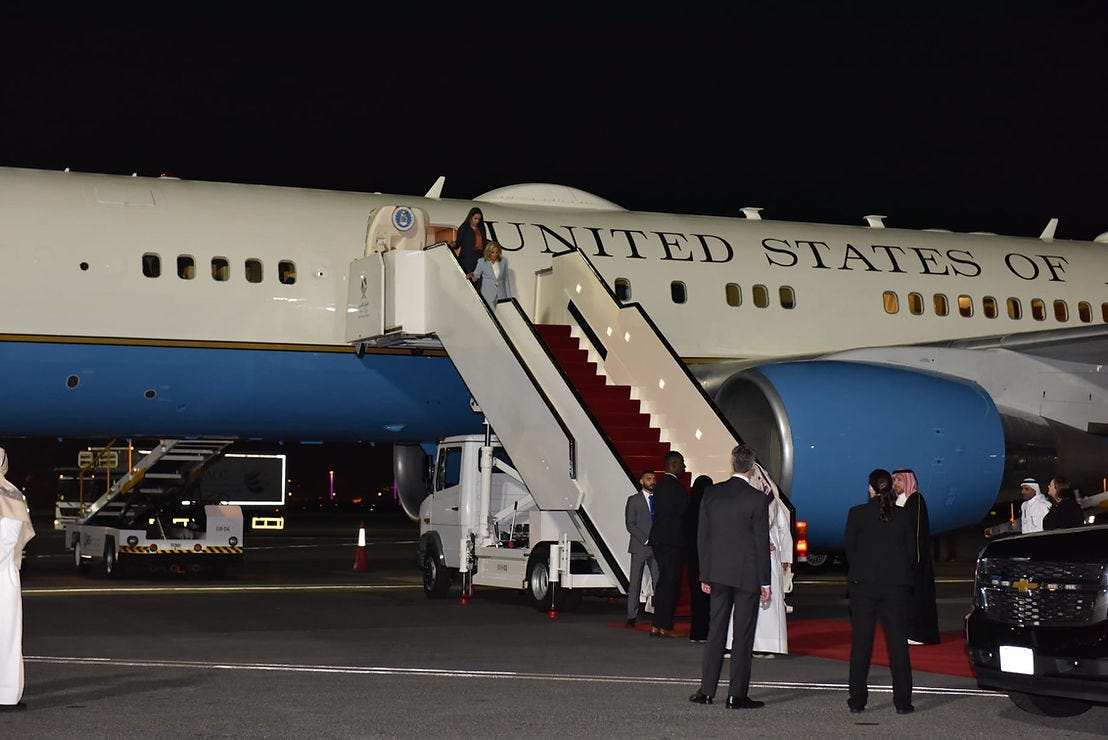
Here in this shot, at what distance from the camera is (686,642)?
40.7 feet

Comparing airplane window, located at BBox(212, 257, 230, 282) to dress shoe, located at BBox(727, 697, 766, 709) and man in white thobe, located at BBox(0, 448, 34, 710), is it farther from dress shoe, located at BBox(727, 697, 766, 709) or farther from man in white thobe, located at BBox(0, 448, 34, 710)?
dress shoe, located at BBox(727, 697, 766, 709)

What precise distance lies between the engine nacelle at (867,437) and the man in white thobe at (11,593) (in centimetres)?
795

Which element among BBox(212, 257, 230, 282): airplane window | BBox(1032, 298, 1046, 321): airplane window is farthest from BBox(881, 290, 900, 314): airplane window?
BBox(212, 257, 230, 282): airplane window

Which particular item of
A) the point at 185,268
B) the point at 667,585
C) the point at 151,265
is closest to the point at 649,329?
the point at 667,585

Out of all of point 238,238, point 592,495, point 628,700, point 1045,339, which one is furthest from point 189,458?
point 628,700

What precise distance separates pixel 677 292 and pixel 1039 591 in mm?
10491

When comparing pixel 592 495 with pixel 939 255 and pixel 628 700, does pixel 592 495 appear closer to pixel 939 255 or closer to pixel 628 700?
pixel 628 700

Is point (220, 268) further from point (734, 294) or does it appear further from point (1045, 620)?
point (1045, 620)

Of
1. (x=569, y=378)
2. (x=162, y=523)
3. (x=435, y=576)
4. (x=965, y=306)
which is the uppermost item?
(x=965, y=306)

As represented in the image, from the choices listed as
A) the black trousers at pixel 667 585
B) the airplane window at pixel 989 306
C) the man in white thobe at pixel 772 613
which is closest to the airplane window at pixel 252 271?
the black trousers at pixel 667 585

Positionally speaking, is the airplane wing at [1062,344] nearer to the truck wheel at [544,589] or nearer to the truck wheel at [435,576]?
the truck wheel at [544,589]

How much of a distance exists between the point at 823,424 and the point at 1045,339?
3.75 m

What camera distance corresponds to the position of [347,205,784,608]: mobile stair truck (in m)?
14.5

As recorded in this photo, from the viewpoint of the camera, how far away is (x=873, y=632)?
9.02 metres
